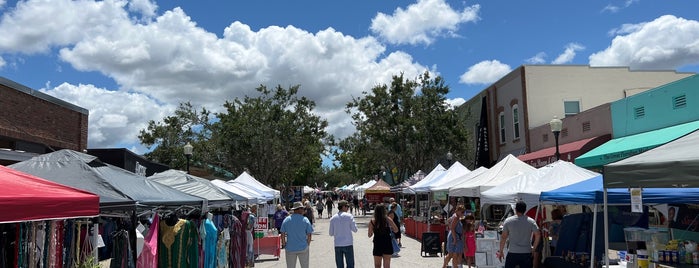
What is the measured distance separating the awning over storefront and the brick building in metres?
17.7

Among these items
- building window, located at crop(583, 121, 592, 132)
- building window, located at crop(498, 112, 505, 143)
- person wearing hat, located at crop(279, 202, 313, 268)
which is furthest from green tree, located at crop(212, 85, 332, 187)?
person wearing hat, located at crop(279, 202, 313, 268)

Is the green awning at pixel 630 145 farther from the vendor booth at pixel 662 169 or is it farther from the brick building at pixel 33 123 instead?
the brick building at pixel 33 123

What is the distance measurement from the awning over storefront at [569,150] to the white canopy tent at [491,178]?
5.96 meters

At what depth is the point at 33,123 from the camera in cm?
1588

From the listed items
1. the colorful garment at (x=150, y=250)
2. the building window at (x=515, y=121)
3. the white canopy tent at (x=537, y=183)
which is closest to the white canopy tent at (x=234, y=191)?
the colorful garment at (x=150, y=250)

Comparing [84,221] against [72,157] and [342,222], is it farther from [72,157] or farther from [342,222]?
[342,222]

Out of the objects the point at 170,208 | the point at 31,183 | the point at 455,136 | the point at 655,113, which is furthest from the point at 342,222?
the point at 455,136

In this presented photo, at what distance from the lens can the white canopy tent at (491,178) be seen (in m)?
14.9

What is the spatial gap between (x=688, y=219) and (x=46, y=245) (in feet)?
30.9

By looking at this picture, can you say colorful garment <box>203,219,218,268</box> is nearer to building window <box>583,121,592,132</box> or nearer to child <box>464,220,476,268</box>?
child <box>464,220,476,268</box>

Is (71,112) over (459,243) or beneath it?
over

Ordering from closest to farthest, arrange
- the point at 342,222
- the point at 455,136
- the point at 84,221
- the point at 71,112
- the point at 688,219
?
the point at 84,221 → the point at 688,219 → the point at 342,222 → the point at 71,112 → the point at 455,136

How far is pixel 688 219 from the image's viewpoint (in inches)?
357

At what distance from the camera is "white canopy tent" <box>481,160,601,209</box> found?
36.3 feet
